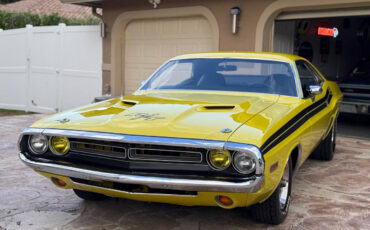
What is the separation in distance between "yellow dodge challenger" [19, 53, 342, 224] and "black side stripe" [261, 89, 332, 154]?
0.04 ft

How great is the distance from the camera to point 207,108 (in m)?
3.89

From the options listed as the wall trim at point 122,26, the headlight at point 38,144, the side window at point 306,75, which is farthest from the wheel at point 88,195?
the wall trim at point 122,26

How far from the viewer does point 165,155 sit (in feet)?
10.7

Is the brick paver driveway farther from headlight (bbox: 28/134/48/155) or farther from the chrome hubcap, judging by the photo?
headlight (bbox: 28/134/48/155)

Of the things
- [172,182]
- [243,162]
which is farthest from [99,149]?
[243,162]

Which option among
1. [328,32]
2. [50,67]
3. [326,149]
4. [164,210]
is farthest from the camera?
[328,32]

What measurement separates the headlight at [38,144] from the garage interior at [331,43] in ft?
20.4

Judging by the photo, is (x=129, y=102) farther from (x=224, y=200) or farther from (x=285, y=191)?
(x=285, y=191)

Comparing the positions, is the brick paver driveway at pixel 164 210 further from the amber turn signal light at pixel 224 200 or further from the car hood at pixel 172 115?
the car hood at pixel 172 115

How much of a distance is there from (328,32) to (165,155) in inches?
459

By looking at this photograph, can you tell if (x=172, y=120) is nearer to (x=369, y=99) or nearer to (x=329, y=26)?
(x=369, y=99)

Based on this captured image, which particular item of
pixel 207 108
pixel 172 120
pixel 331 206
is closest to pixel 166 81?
pixel 207 108

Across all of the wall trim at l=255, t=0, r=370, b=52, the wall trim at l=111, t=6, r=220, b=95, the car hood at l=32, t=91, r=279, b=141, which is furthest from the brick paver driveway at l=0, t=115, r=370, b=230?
the wall trim at l=111, t=6, r=220, b=95

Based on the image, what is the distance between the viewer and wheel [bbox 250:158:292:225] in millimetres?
3582
